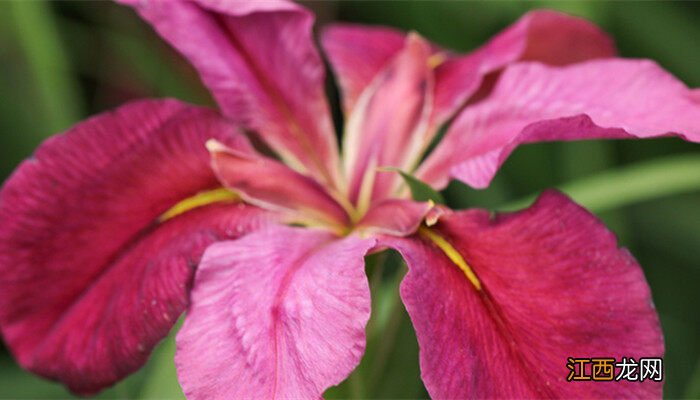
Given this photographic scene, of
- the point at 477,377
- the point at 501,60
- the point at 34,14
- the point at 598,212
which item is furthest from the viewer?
the point at 34,14

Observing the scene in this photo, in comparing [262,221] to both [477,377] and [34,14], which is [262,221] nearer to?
[477,377]

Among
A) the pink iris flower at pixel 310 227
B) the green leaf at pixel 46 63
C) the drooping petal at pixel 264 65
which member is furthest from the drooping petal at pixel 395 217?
the green leaf at pixel 46 63

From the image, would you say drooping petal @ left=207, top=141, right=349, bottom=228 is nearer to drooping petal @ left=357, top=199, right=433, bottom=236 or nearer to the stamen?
drooping petal @ left=357, top=199, right=433, bottom=236

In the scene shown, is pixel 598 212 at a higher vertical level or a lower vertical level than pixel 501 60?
lower

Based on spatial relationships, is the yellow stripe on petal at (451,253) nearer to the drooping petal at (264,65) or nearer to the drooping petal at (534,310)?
the drooping petal at (534,310)

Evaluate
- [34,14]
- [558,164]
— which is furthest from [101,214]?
[558,164]

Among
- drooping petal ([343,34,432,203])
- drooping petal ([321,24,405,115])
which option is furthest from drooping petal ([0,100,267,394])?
drooping petal ([321,24,405,115])

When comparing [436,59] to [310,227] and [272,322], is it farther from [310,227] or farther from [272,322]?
[272,322]
